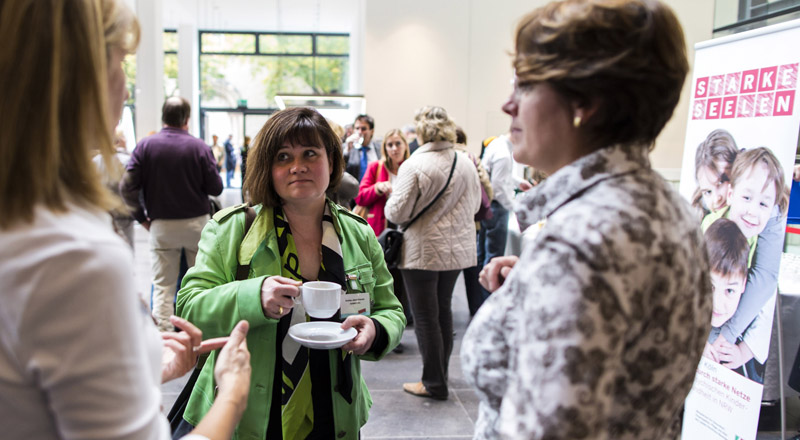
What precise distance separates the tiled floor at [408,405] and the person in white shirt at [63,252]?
2.67m

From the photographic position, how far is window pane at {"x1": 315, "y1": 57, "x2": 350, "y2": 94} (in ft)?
52.4

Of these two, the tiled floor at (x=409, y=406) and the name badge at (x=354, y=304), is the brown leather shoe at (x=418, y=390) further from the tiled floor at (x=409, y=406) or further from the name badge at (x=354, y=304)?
the name badge at (x=354, y=304)

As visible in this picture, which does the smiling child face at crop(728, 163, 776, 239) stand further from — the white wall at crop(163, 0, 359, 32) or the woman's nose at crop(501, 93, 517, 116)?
the white wall at crop(163, 0, 359, 32)

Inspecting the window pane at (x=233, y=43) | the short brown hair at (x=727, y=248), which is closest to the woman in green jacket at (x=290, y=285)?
the short brown hair at (x=727, y=248)

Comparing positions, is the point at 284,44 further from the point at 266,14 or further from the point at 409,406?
the point at 409,406

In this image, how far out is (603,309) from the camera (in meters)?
0.74

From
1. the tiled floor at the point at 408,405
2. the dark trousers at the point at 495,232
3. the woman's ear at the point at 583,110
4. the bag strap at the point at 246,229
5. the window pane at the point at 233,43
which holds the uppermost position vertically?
the window pane at the point at 233,43

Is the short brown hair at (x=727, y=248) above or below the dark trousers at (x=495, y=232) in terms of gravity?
above

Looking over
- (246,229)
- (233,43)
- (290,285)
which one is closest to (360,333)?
(290,285)

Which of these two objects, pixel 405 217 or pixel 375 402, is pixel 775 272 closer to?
pixel 405 217

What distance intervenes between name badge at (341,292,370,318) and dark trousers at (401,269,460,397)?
1848 millimetres

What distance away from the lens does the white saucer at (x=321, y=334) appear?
1466 mm

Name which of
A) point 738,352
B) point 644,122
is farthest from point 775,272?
point 644,122

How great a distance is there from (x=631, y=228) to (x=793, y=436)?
10.3 ft
